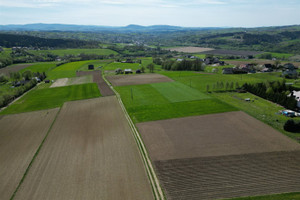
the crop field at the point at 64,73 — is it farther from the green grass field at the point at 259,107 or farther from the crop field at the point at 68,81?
the green grass field at the point at 259,107

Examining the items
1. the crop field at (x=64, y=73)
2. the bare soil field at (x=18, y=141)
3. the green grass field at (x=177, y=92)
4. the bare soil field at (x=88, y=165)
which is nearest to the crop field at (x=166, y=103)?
the green grass field at (x=177, y=92)

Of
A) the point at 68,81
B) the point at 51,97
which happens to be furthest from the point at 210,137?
the point at 68,81

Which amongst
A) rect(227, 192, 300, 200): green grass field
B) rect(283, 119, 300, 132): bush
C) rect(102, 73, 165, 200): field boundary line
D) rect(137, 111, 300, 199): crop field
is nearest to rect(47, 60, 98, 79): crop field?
rect(102, 73, 165, 200): field boundary line

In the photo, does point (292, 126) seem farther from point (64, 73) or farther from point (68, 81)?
point (64, 73)

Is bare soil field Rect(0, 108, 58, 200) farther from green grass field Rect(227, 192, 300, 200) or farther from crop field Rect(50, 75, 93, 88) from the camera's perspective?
crop field Rect(50, 75, 93, 88)

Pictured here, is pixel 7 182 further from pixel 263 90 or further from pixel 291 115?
pixel 263 90

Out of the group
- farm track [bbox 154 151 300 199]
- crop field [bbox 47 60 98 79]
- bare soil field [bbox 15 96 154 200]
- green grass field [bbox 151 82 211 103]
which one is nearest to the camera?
farm track [bbox 154 151 300 199]
